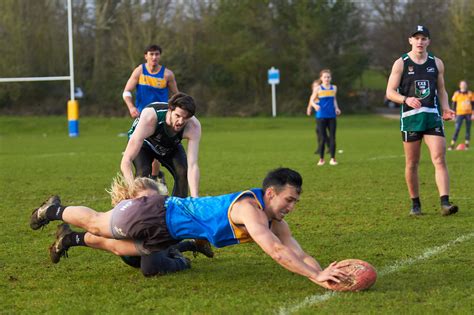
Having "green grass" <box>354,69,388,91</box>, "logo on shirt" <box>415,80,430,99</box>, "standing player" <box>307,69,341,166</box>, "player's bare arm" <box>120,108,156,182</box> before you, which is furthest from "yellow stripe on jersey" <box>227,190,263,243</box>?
"green grass" <box>354,69,388,91</box>

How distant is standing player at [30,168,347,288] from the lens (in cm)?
516

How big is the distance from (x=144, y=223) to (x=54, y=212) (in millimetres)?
1007

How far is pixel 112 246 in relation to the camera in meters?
5.99

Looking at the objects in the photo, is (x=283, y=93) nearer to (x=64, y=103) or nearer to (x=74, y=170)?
(x=64, y=103)

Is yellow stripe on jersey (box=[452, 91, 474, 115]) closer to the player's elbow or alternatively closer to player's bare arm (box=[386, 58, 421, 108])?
player's bare arm (box=[386, 58, 421, 108])

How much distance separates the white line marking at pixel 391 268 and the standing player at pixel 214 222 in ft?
0.33

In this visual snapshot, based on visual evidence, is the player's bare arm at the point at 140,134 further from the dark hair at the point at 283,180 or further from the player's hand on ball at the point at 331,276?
the player's hand on ball at the point at 331,276

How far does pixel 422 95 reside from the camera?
883cm

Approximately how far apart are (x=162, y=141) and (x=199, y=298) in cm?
257

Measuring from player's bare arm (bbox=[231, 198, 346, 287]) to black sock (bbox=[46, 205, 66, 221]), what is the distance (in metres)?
1.68

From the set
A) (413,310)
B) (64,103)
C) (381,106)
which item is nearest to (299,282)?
(413,310)

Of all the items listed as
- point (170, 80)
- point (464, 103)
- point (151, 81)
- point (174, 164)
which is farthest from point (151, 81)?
point (464, 103)

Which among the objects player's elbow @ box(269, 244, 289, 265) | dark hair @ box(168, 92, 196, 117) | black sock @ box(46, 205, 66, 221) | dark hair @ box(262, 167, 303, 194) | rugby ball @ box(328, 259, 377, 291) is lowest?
rugby ball @ box(328, 259, 377, 291)

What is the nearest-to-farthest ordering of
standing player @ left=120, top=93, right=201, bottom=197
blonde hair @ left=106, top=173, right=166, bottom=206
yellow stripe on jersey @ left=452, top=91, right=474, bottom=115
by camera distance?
blonde hair @ left=106, top=173, right=166, bottom=206, standing player @ left=120, top=93, right=201, bottom=197, yellow stripe on jersey @ left=452, top=91, right=474, bottom=115
